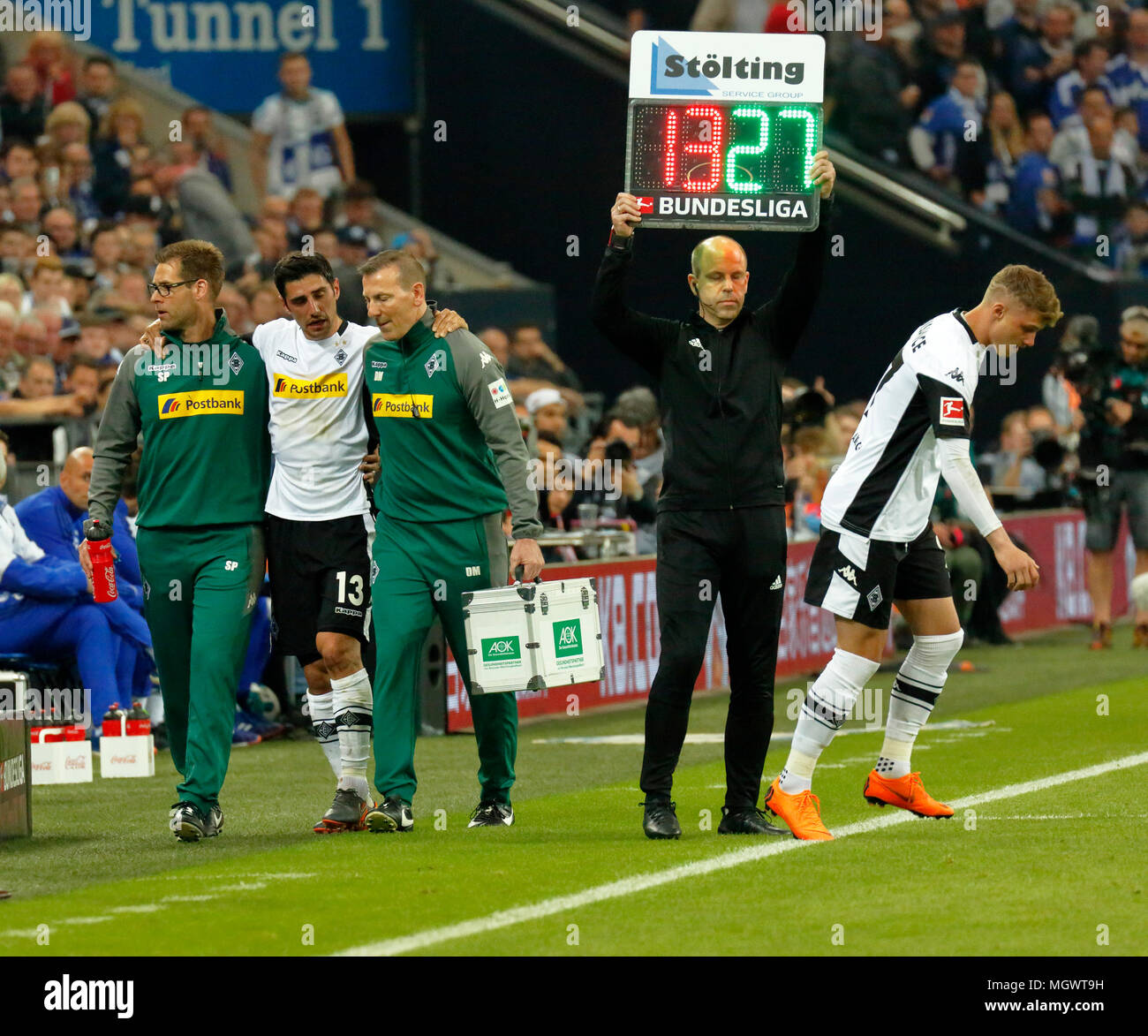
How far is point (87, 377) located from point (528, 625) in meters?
7.24

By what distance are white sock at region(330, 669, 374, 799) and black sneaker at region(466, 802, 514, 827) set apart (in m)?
0.45

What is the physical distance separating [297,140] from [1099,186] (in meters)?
9.19

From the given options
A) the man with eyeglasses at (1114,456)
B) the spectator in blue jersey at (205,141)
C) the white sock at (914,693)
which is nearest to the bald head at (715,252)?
the white sock at (914,693)

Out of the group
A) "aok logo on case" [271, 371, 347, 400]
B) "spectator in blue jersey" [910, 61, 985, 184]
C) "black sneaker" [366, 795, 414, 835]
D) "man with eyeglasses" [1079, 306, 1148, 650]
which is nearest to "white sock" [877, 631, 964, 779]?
"black sneaker" [366, 795, 414, 835]

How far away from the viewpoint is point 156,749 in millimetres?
12203

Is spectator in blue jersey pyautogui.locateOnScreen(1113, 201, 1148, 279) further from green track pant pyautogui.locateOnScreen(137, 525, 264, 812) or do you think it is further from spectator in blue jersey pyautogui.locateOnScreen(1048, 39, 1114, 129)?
green track pant pyautogui.locateOnScreen(137, 525, 264, 812)

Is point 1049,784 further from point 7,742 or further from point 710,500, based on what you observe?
point 7,742

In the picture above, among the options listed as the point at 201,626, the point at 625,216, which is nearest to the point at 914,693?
the point at 625,216

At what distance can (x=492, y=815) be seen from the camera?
842cm

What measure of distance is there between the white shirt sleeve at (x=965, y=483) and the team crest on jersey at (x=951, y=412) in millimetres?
66

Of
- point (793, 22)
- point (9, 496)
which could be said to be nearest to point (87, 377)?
point (9, 496)

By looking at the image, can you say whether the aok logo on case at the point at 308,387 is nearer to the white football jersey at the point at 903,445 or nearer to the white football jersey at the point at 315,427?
the white football jersey at the point at 315,427

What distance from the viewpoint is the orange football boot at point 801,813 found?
7742 millimetres

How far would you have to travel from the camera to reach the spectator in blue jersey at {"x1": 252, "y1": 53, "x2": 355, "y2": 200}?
20.3 meters
